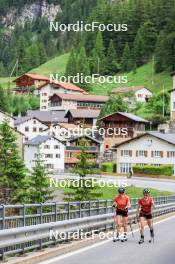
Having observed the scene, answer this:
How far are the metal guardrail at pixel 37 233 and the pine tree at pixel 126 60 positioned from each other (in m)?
146

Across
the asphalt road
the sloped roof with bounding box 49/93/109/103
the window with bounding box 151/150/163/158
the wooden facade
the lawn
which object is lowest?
the asphalt road

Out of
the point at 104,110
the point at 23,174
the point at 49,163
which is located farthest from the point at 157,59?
the point at 23,174

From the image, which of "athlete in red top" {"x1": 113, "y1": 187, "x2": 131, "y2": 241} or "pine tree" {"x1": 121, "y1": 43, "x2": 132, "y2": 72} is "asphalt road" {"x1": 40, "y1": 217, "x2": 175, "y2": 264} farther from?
"pine tree" {"x1": 121, "y1": 43, "x2": 132, "y2": 72}

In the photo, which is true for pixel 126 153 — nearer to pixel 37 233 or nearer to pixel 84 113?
pixel 84 113

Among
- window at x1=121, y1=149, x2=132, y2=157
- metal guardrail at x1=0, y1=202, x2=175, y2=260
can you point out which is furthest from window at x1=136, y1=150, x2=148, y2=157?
metal guardrail at x1=0, y1=202, x2=175, y2=260

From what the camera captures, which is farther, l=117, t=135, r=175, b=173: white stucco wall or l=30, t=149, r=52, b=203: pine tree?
l=117, t=135, r=175, b=173: white stucco wall

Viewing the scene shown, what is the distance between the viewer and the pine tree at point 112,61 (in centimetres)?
16900

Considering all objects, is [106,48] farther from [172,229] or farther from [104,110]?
[172,229]

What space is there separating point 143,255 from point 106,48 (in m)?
170

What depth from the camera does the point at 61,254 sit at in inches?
572

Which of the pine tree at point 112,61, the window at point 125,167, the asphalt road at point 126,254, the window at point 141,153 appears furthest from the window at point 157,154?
the pine tree at point 112,61

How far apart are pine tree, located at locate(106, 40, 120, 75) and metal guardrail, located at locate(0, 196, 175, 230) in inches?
5804

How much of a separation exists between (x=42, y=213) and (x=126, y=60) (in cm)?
15409

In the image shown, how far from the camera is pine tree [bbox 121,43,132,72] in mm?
165350
